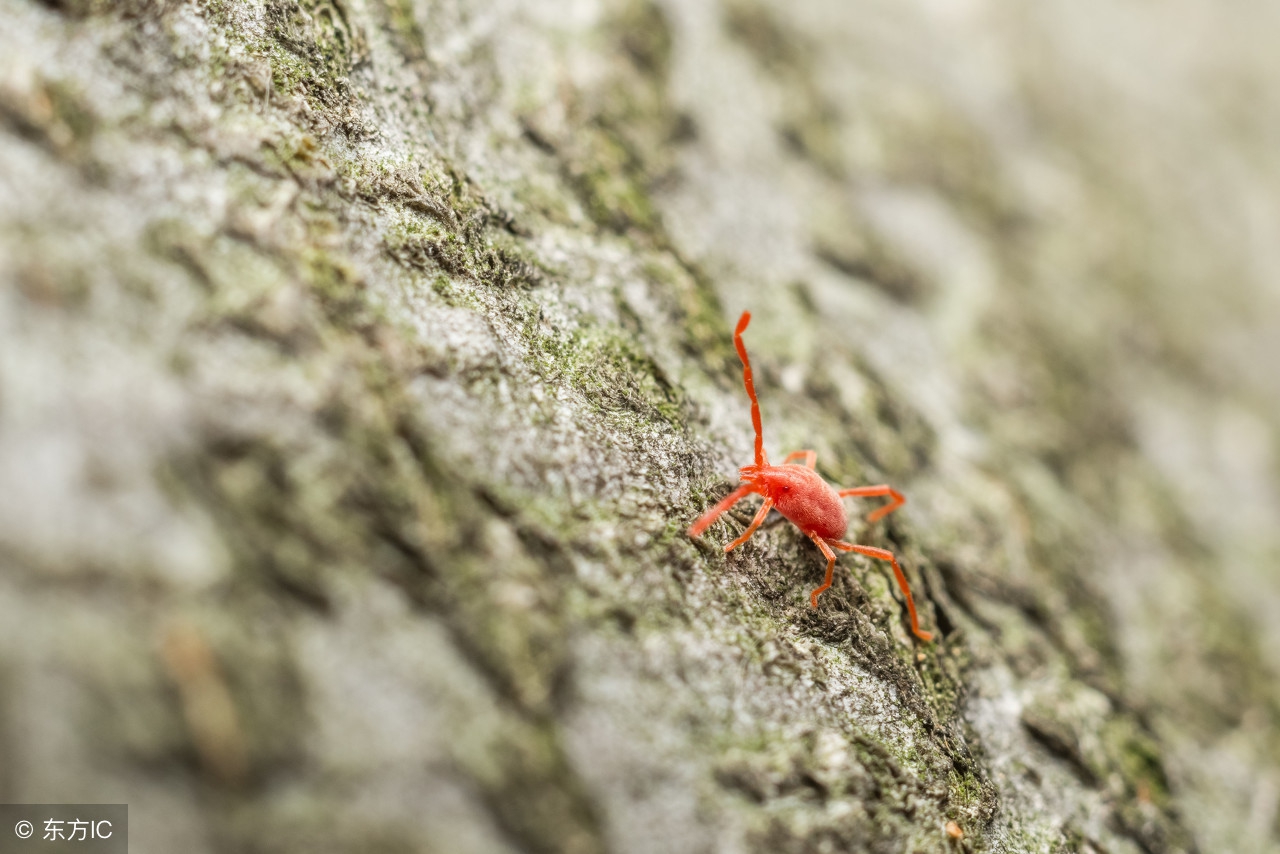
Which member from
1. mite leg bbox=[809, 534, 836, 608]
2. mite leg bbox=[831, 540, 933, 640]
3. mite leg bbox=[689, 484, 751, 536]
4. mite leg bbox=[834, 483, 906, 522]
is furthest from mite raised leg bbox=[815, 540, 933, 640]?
mite leg bbox=[689, 484, 751, 536]

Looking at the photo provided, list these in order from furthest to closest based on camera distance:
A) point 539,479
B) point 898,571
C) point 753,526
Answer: point 898,571
point 753,526
point 539,479

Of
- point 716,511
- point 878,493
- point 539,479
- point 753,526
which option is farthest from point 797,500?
point 539,479

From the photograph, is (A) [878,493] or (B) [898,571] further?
(A) [878,493]

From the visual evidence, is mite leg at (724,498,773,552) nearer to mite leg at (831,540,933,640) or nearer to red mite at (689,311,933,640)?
red mite at (689,311,933,640)

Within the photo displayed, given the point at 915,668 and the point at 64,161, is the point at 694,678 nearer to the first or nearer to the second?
the point at 915,668

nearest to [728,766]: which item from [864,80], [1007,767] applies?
[1007,767]

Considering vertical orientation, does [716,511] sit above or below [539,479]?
above

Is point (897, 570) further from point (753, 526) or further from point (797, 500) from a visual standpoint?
point (753, 526)
